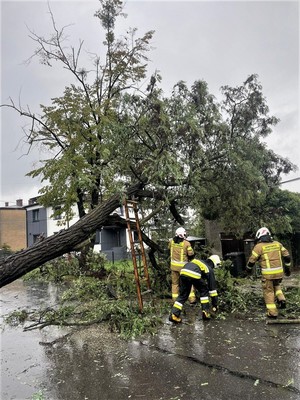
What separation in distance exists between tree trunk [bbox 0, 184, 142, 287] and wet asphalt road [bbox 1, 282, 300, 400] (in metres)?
1.25

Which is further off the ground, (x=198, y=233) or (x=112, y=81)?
(x=112, y=81)

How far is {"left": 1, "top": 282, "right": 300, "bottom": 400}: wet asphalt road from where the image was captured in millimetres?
3266

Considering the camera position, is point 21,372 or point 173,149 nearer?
point 21,372

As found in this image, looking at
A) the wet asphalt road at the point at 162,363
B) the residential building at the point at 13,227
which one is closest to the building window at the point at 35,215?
the residential building at the point at 13,227

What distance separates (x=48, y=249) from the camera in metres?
4.86

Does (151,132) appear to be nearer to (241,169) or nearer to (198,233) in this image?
(241,169)

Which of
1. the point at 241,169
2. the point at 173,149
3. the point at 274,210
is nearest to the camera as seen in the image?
the point at 173,149

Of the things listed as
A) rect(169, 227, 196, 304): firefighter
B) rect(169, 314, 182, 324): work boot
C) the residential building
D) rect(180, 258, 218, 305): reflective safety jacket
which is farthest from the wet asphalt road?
the residential building

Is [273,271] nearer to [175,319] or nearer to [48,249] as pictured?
[175,319]

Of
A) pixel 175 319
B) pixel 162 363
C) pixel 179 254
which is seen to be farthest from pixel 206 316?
pixel 162 363

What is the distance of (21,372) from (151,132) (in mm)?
5062

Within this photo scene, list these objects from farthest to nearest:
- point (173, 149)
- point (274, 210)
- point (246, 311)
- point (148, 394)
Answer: point (274, 210), point (173, 149), point (246, 311), point (148, 394)

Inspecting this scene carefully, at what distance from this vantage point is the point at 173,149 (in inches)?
279

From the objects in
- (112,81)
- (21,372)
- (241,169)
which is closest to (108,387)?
(21,372)
